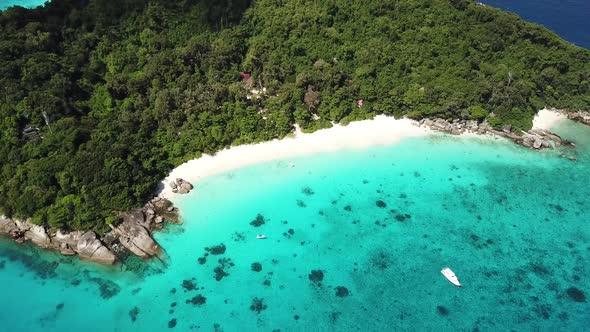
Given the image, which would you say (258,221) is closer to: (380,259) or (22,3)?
(380,259)

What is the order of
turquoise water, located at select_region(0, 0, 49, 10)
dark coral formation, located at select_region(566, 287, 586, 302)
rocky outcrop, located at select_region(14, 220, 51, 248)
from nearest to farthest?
dark coral formation, located at select_region(566, 287, 586, 302), rocky outcrop, located at select_region(14, 220, 51, 248), turquoise water, located at select_region(0, 0, 49, 10)

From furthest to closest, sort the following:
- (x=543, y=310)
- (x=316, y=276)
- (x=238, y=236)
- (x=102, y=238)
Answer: (x=238, y=236), (x=102, y=238), (x=316, y=276), (x=543, y=310)

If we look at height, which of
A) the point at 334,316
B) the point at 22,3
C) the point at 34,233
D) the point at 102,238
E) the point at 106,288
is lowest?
the point at 334,316

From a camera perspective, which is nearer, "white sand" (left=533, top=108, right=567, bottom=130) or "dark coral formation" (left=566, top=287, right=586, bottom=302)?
"dark coral formation" (left=566, top=287, right=586, bottom=302)

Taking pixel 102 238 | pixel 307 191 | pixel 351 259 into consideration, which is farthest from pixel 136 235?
pixel 351 259

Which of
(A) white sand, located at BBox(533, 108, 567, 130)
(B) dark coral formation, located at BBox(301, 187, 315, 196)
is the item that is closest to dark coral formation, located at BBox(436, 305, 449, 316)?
(B) dark coral formation, located at BBox(301, 187, 315, 196)

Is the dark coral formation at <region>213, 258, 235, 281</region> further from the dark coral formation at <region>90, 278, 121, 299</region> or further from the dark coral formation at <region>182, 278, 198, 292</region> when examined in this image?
the dark coral formation at <region>90, 278, 121, 299</region>

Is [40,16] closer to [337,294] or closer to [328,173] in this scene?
[328,173]

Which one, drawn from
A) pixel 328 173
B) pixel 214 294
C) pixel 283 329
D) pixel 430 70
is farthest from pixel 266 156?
pixel 430 70

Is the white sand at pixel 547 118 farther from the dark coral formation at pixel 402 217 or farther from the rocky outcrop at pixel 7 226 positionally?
the rocky outcrop at pixel 7 226
